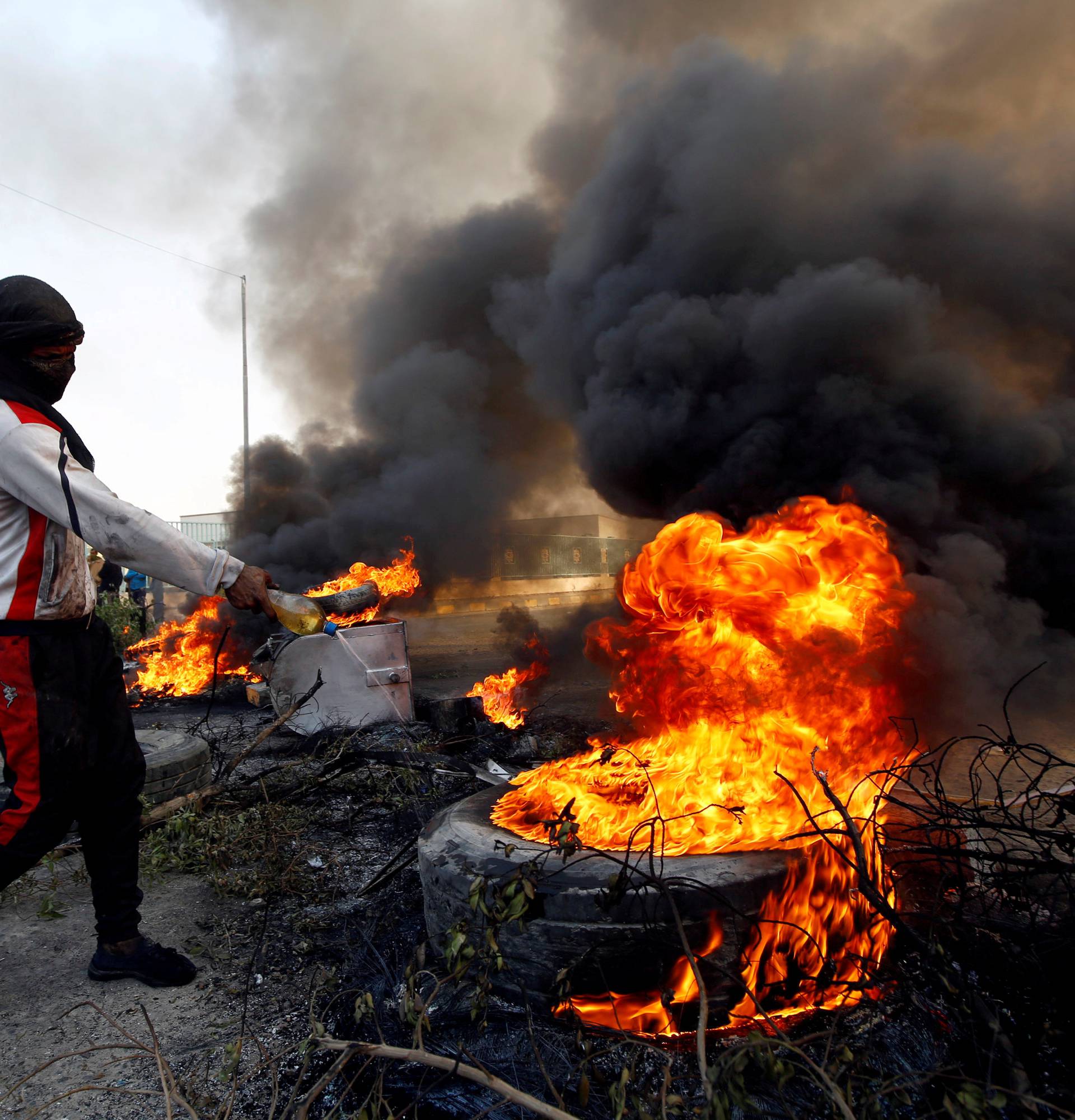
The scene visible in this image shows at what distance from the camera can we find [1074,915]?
1.92 metres

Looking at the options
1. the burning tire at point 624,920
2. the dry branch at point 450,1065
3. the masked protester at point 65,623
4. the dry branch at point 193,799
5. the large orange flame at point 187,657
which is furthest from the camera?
the large orange flame at point 187,657

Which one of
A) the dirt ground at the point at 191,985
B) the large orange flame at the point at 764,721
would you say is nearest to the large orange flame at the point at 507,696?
the dirt ground at the point at 191,985

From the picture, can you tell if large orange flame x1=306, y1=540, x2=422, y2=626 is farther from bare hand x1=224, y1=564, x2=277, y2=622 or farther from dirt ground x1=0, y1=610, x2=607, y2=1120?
bare hand x1=224, y1=564, x2=277, y2=622

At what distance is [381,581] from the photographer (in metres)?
11.0

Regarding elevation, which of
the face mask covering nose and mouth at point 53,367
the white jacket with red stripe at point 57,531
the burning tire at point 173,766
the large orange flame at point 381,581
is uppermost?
the face mask covering nose and mouth at point 53,367

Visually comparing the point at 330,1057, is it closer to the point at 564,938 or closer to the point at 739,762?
the point at 564,938

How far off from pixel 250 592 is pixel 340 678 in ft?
14.3

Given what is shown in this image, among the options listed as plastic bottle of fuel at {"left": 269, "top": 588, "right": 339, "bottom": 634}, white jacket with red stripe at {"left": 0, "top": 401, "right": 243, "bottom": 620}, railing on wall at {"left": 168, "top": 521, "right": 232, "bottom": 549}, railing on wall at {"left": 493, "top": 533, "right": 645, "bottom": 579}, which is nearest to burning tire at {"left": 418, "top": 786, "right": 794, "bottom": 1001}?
plastic bottle of fuel at {"left": 269, "top": 588, "right": 339, "bottom": 634}

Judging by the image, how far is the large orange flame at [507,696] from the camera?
23.5 feet

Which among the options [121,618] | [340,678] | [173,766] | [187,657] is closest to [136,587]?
[187,657]

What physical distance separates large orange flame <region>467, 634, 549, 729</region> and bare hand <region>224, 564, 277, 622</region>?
4.55 meters

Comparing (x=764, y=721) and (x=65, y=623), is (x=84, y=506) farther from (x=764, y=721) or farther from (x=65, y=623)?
(x=764, y=721)

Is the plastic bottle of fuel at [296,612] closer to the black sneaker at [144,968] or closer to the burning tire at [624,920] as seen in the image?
the burning tire at [624,920]

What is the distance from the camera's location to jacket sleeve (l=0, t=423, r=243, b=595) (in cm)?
228
